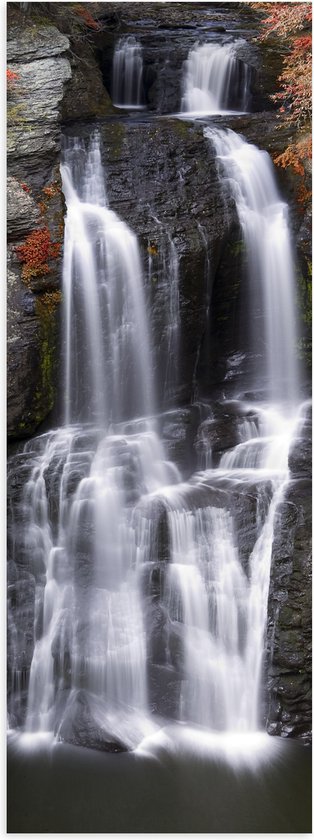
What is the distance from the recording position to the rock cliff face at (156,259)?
6.54 meters

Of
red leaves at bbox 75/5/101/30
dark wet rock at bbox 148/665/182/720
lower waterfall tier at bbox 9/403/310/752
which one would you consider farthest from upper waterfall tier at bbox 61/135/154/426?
red leaves at bbox 75/5/101/30

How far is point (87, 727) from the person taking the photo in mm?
5992

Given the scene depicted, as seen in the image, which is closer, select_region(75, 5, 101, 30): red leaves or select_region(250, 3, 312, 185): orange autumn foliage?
select_region(250, 3, 312, 185): orange autumn foliage

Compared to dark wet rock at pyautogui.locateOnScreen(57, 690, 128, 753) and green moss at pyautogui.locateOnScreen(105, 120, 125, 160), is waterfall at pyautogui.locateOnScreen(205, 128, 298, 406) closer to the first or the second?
green moss at pyautogui.locateOnScreen(105, 120, 125, 160)

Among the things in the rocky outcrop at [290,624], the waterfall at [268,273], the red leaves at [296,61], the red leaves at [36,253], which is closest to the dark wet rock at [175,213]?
the waterfall at [268,273]

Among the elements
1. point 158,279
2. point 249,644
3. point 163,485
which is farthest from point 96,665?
point 158,279

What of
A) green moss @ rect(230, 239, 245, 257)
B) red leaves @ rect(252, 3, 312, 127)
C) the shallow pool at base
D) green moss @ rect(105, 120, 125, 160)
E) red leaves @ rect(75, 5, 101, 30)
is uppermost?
red leaves @ rect(75, 5, 101, 30)

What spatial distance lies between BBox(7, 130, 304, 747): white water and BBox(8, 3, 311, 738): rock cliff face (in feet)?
0.52

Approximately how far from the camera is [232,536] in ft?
21.7

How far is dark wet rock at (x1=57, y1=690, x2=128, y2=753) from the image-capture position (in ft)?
19.2

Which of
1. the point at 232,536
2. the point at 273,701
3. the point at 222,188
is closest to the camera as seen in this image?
the point at 273,701

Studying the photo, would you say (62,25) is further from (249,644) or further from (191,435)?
(249,644)

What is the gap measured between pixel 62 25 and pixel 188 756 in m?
10.3

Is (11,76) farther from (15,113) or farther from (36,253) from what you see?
(36,253)
